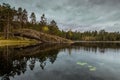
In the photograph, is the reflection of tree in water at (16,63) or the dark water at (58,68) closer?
the dark water at (58,68)

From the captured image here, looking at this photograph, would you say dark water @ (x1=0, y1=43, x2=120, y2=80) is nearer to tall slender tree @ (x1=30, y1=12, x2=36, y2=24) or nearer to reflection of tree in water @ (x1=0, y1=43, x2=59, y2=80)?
reflection of tree in water @ (x1=0, y1=43, x2=59, y2=80)

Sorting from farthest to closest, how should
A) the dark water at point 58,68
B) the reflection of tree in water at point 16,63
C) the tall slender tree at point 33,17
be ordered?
the tall slender tree at point 33,17 < the reflection of tree in water at point 16,63 < the dark water at point 58,68

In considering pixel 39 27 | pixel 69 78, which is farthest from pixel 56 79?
pixel 39 27

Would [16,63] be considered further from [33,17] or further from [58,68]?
[33,17]

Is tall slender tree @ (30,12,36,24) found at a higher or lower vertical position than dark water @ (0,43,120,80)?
higher

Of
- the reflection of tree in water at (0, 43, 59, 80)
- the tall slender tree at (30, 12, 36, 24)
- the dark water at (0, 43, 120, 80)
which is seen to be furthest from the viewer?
the tall slender tree at (30, 12, 36, 24)

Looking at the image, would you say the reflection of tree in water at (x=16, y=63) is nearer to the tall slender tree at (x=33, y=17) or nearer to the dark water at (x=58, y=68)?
the dark water at (x=58, y=68)

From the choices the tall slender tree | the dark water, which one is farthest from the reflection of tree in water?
the tall slender tree

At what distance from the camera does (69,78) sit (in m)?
15.1

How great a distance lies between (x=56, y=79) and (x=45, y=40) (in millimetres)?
91660

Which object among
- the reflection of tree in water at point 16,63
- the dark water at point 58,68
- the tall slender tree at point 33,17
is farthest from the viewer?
the tall slender tree at point 33,17

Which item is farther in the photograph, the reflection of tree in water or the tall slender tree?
the tall slender tree

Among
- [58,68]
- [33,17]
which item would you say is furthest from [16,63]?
[33,17]

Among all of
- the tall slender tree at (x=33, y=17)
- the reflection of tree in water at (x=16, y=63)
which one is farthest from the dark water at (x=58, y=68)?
the tall slender tree at (x=33, y=17)
